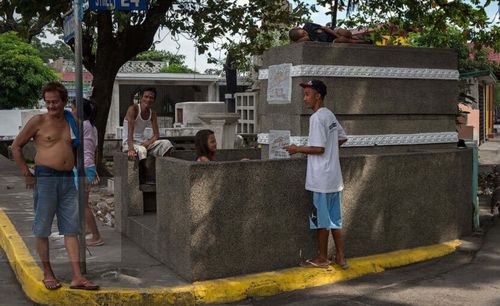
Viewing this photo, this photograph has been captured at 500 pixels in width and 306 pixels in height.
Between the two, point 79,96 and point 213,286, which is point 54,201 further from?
point 213,286

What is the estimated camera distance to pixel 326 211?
5.61 m

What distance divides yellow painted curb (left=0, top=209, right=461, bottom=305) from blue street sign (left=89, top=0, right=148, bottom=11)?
2422mm

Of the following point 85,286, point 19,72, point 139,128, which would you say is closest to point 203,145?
point 139,128

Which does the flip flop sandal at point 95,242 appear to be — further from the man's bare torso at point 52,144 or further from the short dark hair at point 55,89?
the short dark hair at point 55,89

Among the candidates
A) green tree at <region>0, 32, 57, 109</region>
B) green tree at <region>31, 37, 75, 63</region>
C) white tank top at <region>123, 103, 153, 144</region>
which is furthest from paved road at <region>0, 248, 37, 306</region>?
green tree at <region>31, 37, 75, 63</region>

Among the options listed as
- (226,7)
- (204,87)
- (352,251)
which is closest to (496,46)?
(226,7)

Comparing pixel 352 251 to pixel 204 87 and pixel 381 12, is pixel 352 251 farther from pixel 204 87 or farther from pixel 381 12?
pixel 204 87

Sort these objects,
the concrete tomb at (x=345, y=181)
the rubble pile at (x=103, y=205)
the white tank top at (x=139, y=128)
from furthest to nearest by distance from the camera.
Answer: the rubble pile at (x=103, y=205), the white tank top at (x=139, y=128), the concrete tomb at (x=345, y=181)

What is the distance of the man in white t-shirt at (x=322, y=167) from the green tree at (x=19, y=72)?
91.3 ft

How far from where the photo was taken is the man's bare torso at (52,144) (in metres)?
5.06

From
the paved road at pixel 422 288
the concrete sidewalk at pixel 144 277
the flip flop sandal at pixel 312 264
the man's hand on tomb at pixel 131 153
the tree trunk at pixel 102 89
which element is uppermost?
the tree trunk at pixel 102 89

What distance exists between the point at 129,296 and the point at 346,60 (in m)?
3.56

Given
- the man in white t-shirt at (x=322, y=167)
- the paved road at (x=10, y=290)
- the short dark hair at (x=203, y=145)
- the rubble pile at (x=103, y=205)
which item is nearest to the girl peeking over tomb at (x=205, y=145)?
the short dark hair at (x=203, y=145)

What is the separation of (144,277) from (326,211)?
1.72 m
